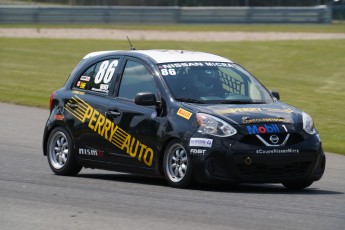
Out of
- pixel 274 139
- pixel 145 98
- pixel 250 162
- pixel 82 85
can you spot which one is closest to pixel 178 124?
pixel 145 98

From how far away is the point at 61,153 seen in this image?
1222cm

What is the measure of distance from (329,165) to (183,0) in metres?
43.4

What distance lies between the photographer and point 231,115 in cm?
1020

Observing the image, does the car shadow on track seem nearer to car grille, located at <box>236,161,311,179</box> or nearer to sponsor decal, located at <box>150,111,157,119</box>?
car grille, located at <box>236,161,311,179</box>

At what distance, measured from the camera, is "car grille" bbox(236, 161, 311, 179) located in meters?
10.1

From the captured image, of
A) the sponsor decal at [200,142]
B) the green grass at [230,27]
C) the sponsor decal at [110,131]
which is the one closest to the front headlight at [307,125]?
the sponsor decal at [200,142]

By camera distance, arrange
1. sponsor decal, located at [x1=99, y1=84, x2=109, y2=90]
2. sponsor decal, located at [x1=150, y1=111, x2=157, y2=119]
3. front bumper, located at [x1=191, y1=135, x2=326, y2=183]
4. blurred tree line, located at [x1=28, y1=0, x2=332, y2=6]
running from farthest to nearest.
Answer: blurred tree line, located at [x1=28, y1=0, x2=332, y2=6] → sponsor decal, located at [x1=99, y1=84, x2=109, y2=90] → sponsor decal, located at [x1=150, y1=111, x2=157, y2=119] → front bumper, located at [x1=191, y1=135, x2=326, y2=183]

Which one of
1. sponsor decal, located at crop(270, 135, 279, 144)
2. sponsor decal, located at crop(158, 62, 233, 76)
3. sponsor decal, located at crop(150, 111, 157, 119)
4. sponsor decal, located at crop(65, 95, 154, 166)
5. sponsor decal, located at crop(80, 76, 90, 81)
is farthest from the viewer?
sponsor decal, located at crop(80, 76, 90, 81)

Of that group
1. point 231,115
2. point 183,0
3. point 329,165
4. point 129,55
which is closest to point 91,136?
point 129,55

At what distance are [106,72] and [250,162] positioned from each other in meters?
2.58

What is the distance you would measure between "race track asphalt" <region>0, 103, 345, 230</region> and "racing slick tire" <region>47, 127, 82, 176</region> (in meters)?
0.15

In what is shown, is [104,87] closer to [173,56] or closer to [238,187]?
[173,56]

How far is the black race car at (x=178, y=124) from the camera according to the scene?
1007 centimetres

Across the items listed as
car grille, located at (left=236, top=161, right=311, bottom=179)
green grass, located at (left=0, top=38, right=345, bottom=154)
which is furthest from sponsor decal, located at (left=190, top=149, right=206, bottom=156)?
green grass, located at (left=0, top=38, right=345, bottom=154)
